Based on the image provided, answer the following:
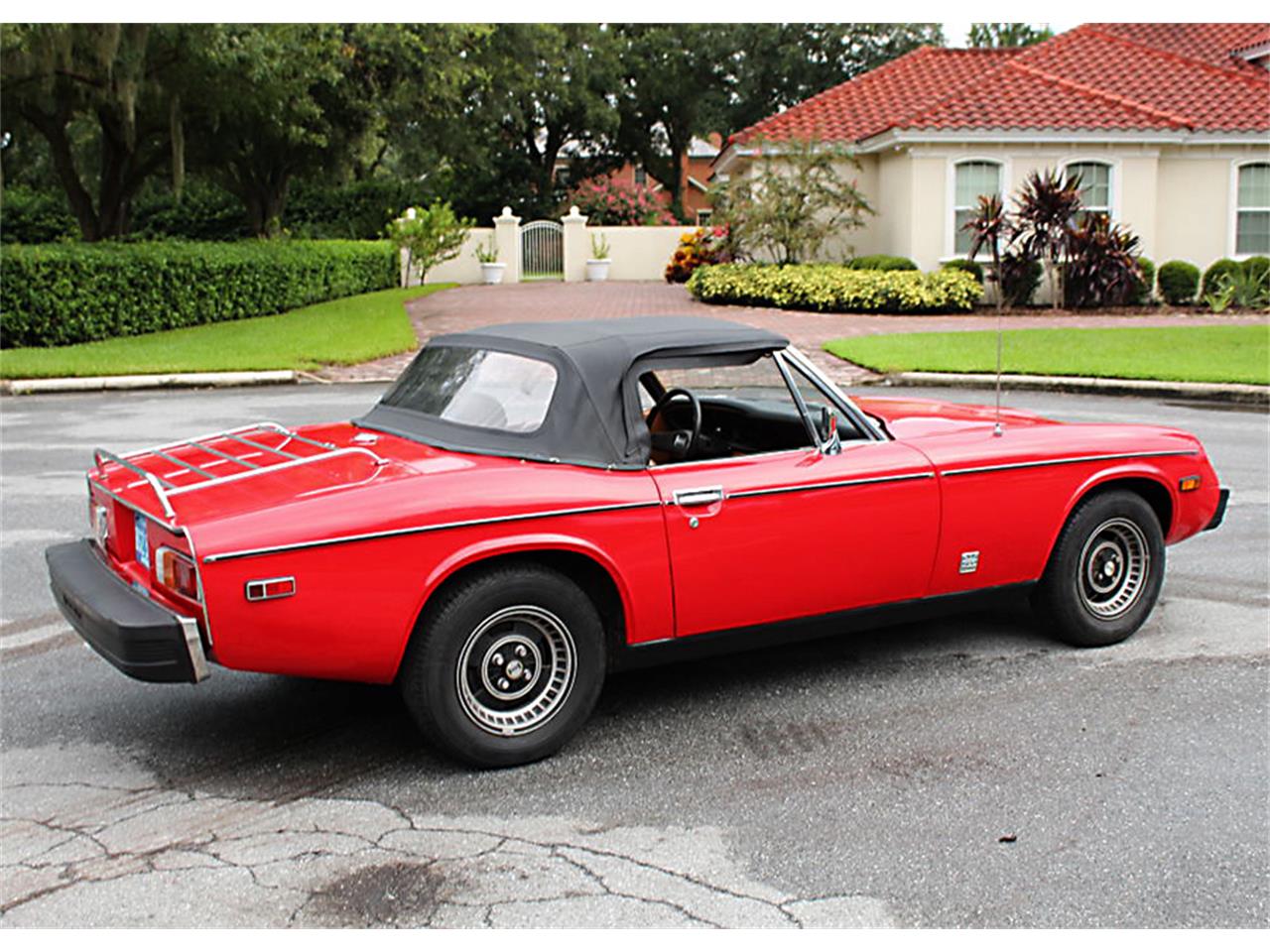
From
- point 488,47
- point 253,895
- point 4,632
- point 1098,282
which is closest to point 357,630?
point 253,895

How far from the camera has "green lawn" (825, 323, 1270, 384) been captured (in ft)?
51.3

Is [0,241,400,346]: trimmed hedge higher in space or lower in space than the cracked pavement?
higher

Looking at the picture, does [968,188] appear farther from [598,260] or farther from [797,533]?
[797,533]

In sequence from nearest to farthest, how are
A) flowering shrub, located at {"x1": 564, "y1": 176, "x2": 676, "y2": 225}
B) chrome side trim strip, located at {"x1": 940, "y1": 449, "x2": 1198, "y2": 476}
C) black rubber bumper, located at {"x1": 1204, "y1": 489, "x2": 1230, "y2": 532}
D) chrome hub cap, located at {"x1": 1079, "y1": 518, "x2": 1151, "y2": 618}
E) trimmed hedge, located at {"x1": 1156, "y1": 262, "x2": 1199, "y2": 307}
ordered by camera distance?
1. chrome side trim strip, located at {"x1": 940, "y1": 449, "x2": 1198, "y2": 476}
2. chrome hub cap, located at {"x1": 1079, "y1": 518, "x2": 1151, "y2": 618}
3. black rubber bumper, located at {"x1": 1204, "y1": 489, "x2": 1230, "y2": 532}
4. trimmed hedge, located at {"x1": 1156, "y1": 262, "x2": 1199, "y2": 307}
5. flowering shrub, located at {"x1": 564, "y1": 176, "x2": 676, "y2": 225}

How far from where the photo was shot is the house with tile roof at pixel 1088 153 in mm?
25750

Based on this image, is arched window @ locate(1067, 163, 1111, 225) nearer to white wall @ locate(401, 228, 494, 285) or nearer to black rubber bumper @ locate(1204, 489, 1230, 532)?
white wall @ locate(401, 228, 494, 285)

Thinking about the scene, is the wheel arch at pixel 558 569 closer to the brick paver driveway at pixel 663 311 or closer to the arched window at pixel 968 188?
the brick paver driveway at pixel 663 311

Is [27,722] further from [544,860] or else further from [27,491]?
[27,491]

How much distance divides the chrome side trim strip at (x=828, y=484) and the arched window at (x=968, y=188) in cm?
2199

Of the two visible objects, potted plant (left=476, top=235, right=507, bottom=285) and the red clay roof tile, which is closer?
the red clay roof tile

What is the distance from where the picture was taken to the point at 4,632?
5875 mm

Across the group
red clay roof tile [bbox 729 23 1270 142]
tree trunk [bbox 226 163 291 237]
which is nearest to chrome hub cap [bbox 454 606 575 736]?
red clay roof tile [bbox 729 23 1270 142]

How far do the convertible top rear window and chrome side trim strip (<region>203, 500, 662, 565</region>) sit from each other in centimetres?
46

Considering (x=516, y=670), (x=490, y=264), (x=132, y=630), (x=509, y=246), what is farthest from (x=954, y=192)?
(x=132, y=630)
